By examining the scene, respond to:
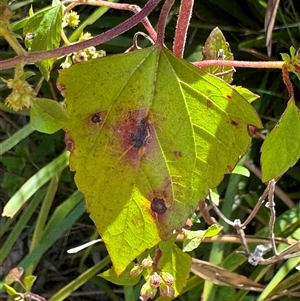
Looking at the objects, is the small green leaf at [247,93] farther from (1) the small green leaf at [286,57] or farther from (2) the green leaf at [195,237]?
(2) the green leaf at [195,237]

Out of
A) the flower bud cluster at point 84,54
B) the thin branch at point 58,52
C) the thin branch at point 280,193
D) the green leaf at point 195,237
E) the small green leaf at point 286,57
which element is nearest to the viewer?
the thin branch at point 58,52

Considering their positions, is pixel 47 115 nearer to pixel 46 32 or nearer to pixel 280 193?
pixel 46 32

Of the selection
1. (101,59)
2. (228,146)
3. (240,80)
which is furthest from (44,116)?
(240,80)

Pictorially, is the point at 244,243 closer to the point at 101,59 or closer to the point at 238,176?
the point at 238,176

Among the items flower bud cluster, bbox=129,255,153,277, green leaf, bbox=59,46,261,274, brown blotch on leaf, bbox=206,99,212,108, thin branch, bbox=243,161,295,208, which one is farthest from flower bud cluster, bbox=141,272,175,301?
thin branch, bbox=243,161,295,208

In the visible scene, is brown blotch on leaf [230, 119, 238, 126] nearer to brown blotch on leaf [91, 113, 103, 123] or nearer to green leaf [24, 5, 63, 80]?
brown blotch on leaf [91, 113, 103, 123]

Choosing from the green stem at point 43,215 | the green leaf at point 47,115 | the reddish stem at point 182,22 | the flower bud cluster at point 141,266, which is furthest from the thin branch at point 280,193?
the green leaf at point 47,115

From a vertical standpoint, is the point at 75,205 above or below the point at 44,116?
below
